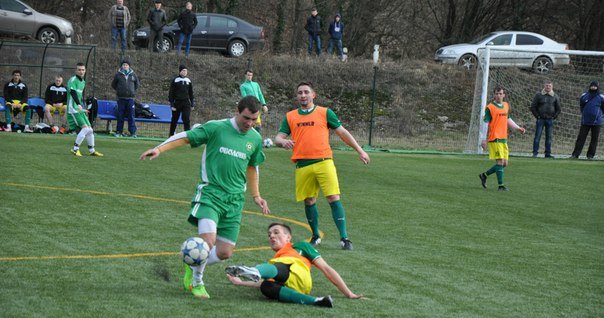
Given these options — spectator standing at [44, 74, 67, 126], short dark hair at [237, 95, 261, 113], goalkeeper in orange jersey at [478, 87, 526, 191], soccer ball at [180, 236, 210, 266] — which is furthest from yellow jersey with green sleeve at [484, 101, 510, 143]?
spectator standing at [44, 74, 67, 126]

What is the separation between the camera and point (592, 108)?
25188mm

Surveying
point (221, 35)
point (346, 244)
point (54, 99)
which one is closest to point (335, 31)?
point (221, 35)

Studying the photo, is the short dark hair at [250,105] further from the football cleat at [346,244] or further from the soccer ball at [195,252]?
the football cleat at [346,244]

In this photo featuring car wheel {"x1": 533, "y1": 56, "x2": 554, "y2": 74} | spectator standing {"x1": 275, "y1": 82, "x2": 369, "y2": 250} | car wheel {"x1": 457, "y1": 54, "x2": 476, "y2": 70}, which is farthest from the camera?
car wheel {"x1": 457, "y1": 54, "x2": 476, "y2": 70}

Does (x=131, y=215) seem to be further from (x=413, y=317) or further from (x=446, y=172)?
(x=446, y=172)

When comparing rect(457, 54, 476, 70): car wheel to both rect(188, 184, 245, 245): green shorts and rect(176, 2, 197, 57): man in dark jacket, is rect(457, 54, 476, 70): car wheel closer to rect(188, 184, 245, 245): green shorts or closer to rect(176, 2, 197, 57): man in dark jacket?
rect(176, 2, 197, 57): man in dark jacket

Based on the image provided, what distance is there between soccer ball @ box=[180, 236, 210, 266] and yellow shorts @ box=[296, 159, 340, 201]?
11.8ft

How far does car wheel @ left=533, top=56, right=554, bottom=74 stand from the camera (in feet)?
108

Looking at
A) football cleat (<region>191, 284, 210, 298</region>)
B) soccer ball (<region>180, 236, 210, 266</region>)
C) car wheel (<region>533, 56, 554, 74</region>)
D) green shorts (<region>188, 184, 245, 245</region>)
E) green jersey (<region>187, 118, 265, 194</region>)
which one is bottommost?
football cleat (<region>191, 284, 210, 298</region>)

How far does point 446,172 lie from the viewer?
69.1ft

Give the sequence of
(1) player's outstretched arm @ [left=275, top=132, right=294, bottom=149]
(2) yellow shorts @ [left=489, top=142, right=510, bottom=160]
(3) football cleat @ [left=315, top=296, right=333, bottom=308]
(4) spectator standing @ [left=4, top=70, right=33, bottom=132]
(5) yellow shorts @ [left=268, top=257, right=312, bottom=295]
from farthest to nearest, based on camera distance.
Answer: (4) spectator standing @ [left=4, top=70, right=33, bottom=132]
(2) yellow shorts @ [left=489, top=142, right=510, bottom=160]
(1) player's outstretched arm @ [left=275, top=132, right=294, bottom=149]
(5) yellow shorts @ [left=268, top=257, right=312, bottom=295]
(3) football cleat @ [left=315, top=296, right=333, bottom=308]

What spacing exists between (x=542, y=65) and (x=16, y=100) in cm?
1844

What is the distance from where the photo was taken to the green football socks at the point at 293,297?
788cm

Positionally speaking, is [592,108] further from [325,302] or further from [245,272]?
[245,272]
